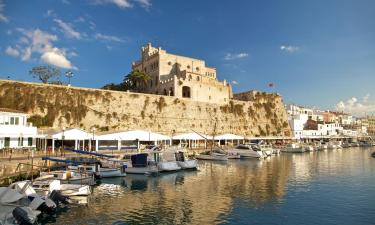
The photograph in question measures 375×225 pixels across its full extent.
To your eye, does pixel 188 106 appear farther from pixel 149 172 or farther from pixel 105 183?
pixel 105 183

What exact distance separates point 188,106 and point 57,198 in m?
48.5

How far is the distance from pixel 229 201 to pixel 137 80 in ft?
179

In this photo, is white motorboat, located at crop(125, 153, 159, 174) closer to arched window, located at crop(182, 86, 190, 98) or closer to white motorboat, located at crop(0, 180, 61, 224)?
white motorboat, located at crop(0, 180, 61, 224)

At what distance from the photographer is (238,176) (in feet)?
99.9

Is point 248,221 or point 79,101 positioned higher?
point 79,101

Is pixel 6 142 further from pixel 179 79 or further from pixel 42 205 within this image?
pixel 179 79

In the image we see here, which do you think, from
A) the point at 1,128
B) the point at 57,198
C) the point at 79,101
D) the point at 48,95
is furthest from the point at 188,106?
the point at 57,198

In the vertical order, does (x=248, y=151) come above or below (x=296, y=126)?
below

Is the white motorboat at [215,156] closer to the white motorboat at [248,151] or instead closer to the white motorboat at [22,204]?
the white motorboat at [248,151]

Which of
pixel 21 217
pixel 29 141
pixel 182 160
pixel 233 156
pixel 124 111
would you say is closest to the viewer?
pixel 21 217

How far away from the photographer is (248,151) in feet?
167

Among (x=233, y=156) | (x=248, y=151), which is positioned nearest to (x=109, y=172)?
(x=233, y=156)

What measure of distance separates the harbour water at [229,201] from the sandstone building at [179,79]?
39411 mm

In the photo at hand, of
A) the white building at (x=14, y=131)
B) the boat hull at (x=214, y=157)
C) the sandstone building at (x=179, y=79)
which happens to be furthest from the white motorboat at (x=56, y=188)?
the sandstone building at (x=179, y=79)
